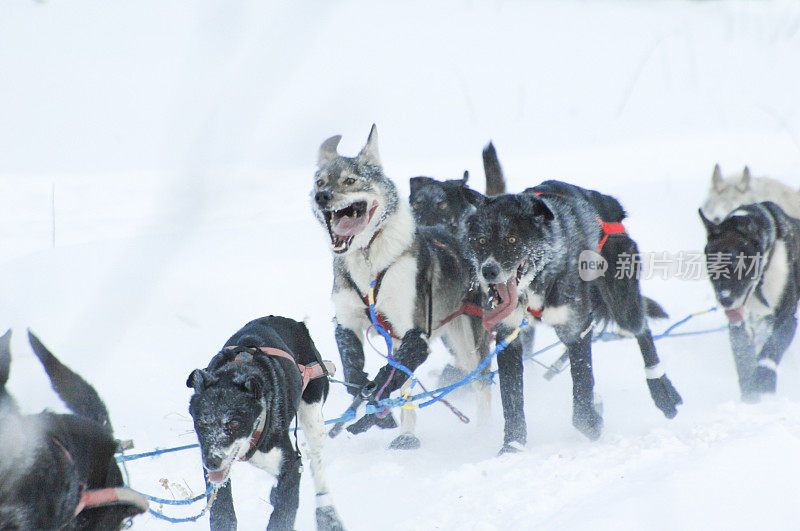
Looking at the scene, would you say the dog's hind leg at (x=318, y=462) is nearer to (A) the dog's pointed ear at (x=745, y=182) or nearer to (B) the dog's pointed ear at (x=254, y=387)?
(B) the dog's pointed ear at (x=254, y=387)

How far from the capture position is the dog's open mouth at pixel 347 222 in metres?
3.55

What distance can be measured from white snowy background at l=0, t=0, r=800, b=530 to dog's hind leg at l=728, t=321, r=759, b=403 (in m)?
0.20

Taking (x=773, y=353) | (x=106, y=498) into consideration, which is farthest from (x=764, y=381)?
(x=106, y=498)

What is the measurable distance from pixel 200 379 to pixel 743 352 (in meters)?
3.75

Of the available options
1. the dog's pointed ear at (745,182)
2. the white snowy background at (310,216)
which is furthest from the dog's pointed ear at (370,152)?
the dog's pointed ear at (745,182)

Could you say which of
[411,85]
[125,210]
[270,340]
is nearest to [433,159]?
[125,210]

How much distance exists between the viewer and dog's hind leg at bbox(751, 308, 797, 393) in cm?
469

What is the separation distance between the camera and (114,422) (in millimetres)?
4230

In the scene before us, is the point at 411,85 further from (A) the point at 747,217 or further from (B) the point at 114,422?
(A) the point at 747,217

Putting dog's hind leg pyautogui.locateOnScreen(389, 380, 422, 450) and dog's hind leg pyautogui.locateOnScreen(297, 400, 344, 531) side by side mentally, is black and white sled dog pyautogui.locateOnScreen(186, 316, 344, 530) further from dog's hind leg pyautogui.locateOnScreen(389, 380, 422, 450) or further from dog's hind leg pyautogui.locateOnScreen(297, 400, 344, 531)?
dog's hind leg pyautogui.locateOnScreen(389, 380, 422, 450)

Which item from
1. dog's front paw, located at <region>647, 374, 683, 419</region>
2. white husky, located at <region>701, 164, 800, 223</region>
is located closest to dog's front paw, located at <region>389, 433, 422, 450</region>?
dog's front paw, located at <region>647, 374, 683, 419</region>

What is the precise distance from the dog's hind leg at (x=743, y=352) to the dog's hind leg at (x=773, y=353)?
0.08 m

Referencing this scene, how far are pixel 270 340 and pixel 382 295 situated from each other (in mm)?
826

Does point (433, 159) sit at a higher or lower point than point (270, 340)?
higher
